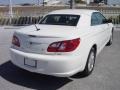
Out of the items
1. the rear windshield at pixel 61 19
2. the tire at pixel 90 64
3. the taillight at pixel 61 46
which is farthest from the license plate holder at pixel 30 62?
the rear windshield at pixel 61 19

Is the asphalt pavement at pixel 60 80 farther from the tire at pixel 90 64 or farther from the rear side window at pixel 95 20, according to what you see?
the rear side window at pixel 95 20

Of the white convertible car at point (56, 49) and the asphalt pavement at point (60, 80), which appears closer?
the white convertible car at point (56, 49)

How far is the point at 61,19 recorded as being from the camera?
19.9ft

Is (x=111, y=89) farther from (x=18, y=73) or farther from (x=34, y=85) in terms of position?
(x=18, y=73)

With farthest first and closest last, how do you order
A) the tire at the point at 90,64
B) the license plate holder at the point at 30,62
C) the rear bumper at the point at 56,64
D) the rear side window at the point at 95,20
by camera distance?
1. the rear side window at the point at 95,20
2. the tire at the point at 90,64
3. the license plate holder at the point at 30,62
4. the rear bumper at the point at 56,64

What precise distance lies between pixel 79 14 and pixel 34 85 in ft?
6.91

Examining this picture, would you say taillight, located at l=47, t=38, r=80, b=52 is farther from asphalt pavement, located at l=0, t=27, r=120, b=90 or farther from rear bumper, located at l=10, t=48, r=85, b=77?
asphalt pavement, located at l=0, t=27, r=120, b=90

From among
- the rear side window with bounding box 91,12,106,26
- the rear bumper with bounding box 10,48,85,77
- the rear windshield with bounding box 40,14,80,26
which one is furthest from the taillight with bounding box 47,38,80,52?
the rear side window with bounding box 91,12,106,26

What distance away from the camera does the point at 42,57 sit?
4.75 metres

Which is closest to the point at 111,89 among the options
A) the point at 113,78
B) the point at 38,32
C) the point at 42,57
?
the point at 113,78

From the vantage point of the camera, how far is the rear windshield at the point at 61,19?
579 cm

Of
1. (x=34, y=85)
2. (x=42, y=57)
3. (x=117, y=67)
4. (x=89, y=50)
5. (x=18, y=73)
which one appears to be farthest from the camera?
(x=117, y=67)

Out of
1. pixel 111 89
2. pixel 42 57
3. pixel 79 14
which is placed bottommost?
pixel 111 89

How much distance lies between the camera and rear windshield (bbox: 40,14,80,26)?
5793 mm
